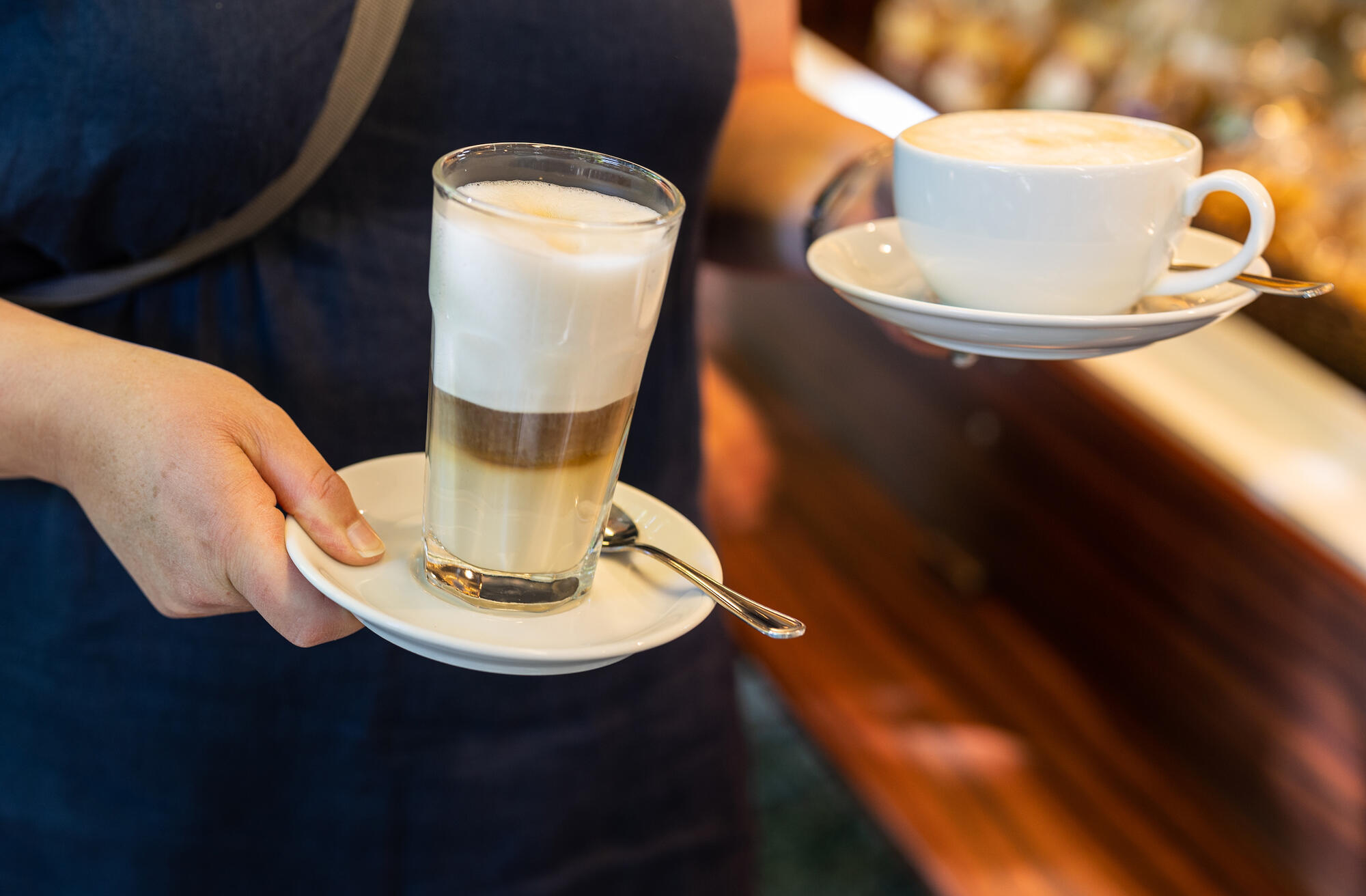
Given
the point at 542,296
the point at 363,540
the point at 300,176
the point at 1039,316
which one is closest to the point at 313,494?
the point at 363,540

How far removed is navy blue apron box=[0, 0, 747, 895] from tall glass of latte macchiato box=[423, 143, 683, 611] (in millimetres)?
199

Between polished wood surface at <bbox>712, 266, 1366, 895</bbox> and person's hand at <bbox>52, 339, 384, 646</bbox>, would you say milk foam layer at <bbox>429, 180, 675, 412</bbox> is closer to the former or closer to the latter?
person's hand at <bbox>52, 339, 384, 646</bbox>

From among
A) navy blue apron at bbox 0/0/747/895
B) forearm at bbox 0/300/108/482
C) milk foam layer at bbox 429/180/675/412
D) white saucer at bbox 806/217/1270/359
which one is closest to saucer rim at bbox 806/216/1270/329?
white saucer at bbox 806/217/1270/359

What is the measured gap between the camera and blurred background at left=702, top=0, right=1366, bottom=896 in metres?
1.32

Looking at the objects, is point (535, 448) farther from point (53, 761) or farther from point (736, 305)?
point (736, 305)

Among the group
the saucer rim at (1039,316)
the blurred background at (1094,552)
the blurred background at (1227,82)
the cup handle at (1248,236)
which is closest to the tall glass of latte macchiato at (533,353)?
the saucer rim at (1039,316)

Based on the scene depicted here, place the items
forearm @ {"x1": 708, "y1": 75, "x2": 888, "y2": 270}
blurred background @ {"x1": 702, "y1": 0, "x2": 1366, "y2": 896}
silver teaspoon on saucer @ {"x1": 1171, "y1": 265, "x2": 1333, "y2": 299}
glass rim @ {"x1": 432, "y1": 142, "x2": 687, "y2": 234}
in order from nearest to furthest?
1. glass rim @ {"x1": 432, "y1": 142, "x2": 687, "y2": 234}
2. silver teaspoon on saucer @ {"x1": 1171, "y1": 265, "x2": 1333, "y2": 299}
3. forearm @ {"x1": 708, "y1": 75, "x2": 888, "y2": 270}
4. blurred background @ {"x1": 702, "y1": 0, "x2": 1366, "y2": 896}

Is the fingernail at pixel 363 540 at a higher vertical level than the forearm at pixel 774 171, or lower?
lower

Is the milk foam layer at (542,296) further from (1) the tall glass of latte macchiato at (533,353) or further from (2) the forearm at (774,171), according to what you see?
(2) the forearm at (774,171)

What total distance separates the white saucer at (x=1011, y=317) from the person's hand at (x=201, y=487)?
0.97 ft

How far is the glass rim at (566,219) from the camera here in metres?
0.48

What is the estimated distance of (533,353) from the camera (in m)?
0.52

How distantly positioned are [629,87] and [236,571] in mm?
413

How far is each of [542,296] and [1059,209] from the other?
11.6 inches
